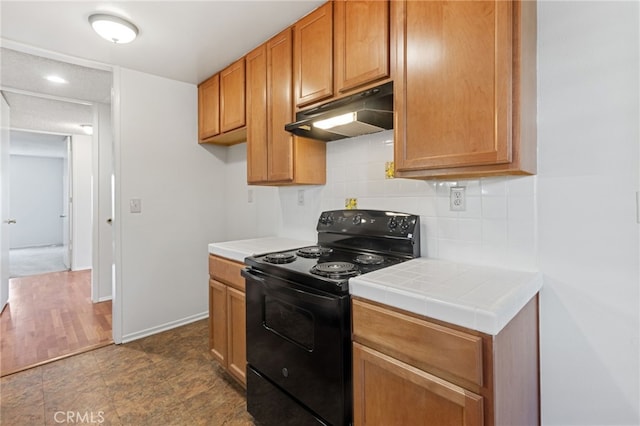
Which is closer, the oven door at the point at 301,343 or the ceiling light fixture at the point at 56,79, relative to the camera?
the oven door at the point at 301,343

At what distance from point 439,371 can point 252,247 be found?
136 cm

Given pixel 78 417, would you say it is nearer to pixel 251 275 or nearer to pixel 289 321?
pixel 251 275

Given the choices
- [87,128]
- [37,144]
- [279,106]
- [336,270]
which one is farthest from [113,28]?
[37,144]

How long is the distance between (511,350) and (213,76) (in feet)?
9.10

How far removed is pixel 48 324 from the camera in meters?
2.94

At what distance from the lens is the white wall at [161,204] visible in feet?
8.39

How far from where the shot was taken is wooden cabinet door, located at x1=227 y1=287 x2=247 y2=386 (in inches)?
71.4

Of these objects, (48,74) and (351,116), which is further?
(48,74)

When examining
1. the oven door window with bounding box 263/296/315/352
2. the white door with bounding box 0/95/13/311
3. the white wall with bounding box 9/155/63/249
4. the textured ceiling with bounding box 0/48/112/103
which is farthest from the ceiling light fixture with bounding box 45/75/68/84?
the white wall with bounding box 9/155/63/249

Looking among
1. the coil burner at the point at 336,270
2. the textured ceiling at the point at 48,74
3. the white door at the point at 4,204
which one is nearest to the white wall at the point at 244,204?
the coil burner at the point at 336,270

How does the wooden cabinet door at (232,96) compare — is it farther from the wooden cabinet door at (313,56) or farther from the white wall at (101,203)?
the white wall at (101,203)

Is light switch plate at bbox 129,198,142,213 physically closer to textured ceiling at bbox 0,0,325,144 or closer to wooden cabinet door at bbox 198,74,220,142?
wooden cabinet door at bbox 198,74,220,142

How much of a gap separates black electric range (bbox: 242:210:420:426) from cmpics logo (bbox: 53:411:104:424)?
2.82 feet

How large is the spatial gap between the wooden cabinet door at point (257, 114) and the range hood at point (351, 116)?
1.14 ft
